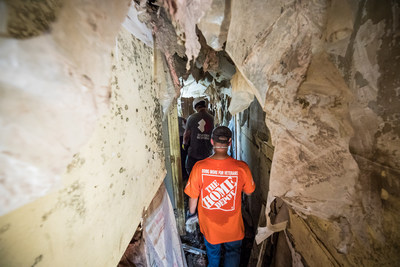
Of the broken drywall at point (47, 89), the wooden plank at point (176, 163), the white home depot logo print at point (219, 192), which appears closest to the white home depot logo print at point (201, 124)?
the wooden plank at point (176, 163)

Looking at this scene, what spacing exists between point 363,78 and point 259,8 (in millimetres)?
459

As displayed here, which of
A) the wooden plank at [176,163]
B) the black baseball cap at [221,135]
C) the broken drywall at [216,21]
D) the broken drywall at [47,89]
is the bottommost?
the wooden plank at [176,163]

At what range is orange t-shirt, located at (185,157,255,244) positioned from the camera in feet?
4.99

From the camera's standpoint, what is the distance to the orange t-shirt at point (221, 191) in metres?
1.52

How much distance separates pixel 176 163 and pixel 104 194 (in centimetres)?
193

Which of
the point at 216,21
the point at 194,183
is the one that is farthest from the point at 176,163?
the point at 216,21

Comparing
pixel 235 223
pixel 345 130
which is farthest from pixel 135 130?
pixel 235 223

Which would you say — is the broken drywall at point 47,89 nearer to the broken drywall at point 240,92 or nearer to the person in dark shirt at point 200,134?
the broken drywall at point 240,92

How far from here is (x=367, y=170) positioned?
54 cm

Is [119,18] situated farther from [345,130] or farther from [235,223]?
[235,223]

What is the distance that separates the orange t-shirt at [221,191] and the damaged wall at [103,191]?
67cm

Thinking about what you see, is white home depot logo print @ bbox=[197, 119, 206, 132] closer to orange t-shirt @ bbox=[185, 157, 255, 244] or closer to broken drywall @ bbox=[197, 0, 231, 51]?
orange t-shirt @ bbox=[185, 157, 255, 244]

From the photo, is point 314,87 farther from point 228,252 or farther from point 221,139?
point 228,252

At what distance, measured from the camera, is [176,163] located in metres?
2.48
